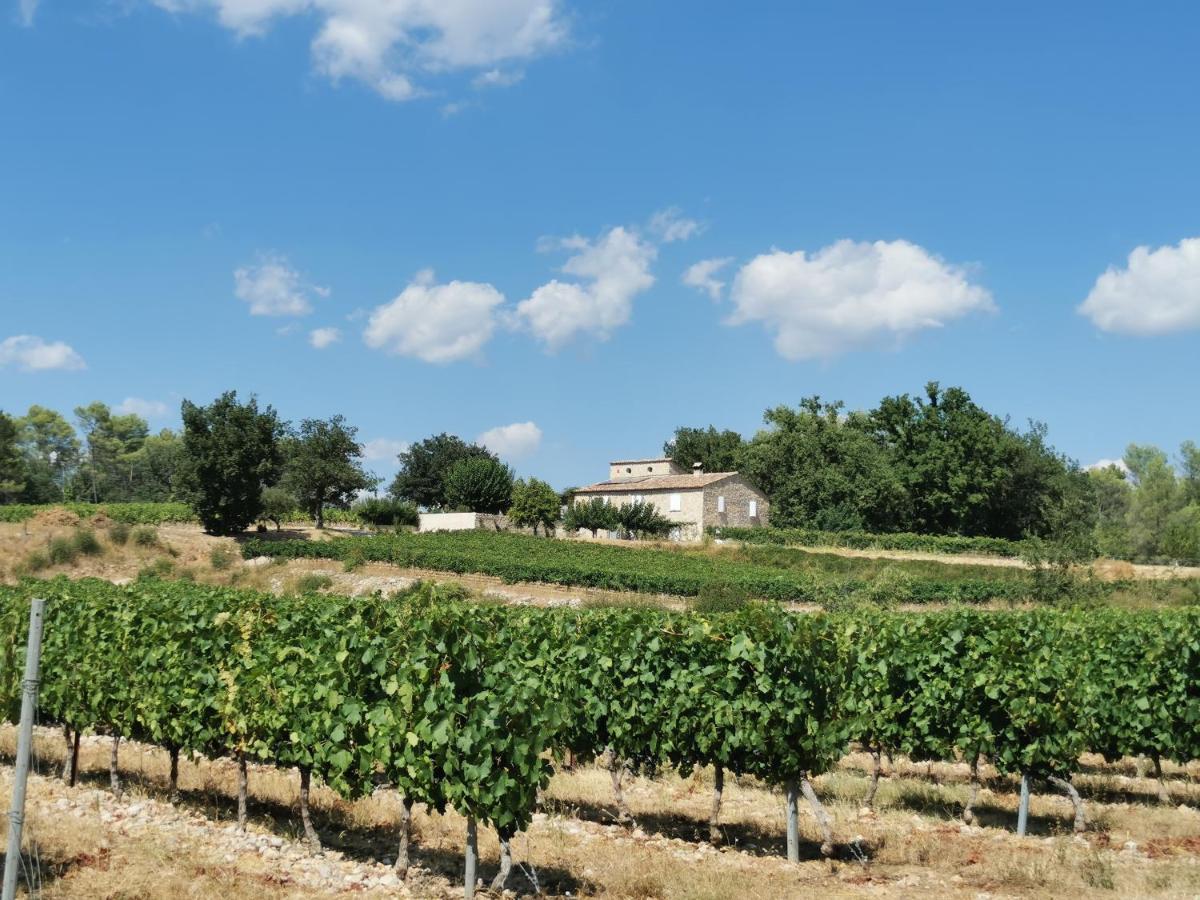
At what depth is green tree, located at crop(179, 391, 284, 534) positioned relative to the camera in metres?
50.7

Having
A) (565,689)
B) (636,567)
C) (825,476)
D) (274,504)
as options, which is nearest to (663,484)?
(825,476)

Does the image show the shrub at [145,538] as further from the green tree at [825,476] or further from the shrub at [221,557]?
the green tree at [825,476]

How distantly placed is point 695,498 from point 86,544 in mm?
37515

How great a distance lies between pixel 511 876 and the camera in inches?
367

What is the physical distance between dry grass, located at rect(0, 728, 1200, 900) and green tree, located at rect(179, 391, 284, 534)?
3767 cm

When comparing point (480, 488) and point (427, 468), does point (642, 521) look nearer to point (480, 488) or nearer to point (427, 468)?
point (480, 488)

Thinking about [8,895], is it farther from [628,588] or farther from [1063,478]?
[1063,478]

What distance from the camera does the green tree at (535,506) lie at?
220 ft

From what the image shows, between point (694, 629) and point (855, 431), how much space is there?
7242 cm

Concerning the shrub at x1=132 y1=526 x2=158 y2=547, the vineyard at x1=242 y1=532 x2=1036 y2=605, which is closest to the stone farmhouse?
the vineyard at x1=242 y1=532 x2=1036 y2=605

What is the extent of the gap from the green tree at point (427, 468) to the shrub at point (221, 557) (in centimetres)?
4217

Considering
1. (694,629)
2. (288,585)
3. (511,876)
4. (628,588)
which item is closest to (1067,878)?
(694,629)

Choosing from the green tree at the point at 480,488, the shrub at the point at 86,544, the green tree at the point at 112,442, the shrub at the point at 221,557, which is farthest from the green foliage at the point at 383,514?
the green tree at the point at 112,442

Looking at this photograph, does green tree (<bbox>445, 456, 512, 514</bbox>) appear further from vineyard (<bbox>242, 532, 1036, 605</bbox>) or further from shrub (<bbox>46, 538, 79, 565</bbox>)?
shrub (<bbox>46, 538, 79, 565</bbox>)
